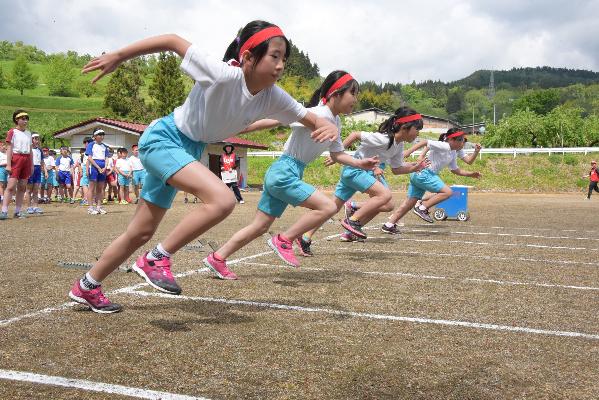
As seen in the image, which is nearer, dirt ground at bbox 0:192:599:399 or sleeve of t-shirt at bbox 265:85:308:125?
dirt ground at bbox 0:192:599:399

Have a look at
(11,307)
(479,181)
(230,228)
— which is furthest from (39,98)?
(11,307)

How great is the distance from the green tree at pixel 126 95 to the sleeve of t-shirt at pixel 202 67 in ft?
203

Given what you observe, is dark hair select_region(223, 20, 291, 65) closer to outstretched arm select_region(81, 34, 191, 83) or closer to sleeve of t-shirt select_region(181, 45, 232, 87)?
sleeve of t-shirt select_region(181, 45, 232, 87)

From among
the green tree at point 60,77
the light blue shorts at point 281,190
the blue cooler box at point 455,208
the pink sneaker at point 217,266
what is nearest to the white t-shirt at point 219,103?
the pink sneaker at point 217,266

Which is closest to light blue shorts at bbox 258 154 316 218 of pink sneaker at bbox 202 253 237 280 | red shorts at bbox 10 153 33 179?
pink sneaker at bbox 202 253 237 280

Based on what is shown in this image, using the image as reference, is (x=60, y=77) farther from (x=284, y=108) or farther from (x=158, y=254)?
(x=158, y=254)

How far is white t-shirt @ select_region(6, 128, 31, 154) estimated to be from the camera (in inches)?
485

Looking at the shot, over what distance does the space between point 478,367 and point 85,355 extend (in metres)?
2.11

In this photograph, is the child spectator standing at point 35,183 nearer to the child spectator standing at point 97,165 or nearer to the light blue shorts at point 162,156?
the child spectator standing at point 97,165

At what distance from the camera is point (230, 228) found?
11438mm

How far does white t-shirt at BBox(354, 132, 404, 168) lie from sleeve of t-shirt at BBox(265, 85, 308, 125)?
4735 millimetres

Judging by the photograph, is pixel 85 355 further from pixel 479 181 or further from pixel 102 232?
pixel 479 181

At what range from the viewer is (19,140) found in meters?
12.5

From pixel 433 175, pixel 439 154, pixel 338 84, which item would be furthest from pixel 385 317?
pixel 439 154
